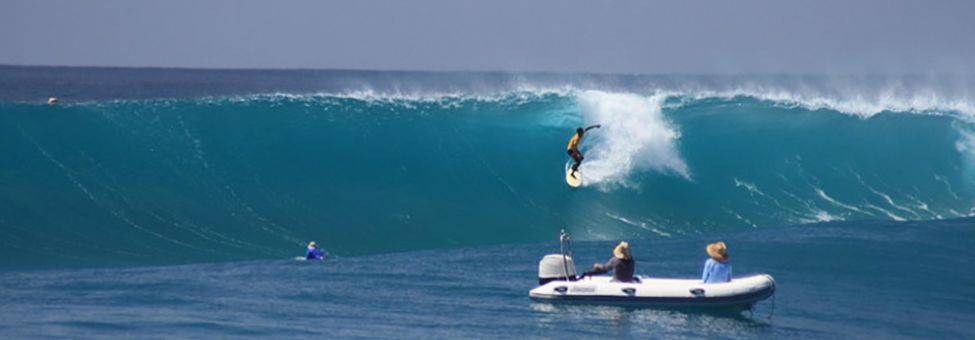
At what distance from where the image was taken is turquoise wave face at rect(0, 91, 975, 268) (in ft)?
75.3

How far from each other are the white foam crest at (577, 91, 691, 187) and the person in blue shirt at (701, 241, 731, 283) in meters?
8.95

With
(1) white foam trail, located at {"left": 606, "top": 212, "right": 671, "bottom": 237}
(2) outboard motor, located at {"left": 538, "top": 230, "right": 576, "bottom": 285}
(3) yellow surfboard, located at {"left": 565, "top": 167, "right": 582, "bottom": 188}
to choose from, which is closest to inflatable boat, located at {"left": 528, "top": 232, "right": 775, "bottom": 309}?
(2) outboard motor, located at {"left": 538, "top": 230, "right": 576, "bottom": 285}

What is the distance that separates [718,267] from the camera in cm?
1758

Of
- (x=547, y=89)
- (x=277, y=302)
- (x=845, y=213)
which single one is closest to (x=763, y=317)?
(x=277, y=302)

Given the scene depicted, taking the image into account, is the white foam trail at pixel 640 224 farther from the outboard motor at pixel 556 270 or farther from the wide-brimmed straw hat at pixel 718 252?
the wide-brimmed straw hat at pixel 718 252

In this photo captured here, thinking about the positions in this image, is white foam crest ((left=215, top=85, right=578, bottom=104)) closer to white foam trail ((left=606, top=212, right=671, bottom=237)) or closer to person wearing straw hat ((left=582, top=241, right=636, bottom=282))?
white foam trail ((left=606, top=212, right=671, bottom=237))

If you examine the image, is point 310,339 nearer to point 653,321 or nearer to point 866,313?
point 653,321

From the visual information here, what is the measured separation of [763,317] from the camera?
56.4ft

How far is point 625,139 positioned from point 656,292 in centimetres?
1083

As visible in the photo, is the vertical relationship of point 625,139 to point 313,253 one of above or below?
above

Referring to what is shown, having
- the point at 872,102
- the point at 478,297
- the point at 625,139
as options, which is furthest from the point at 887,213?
the point at 478,297

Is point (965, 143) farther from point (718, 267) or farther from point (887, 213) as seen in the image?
point (718, 267)

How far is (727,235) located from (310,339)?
1097cm

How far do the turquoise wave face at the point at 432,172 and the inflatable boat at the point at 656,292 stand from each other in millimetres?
5450
